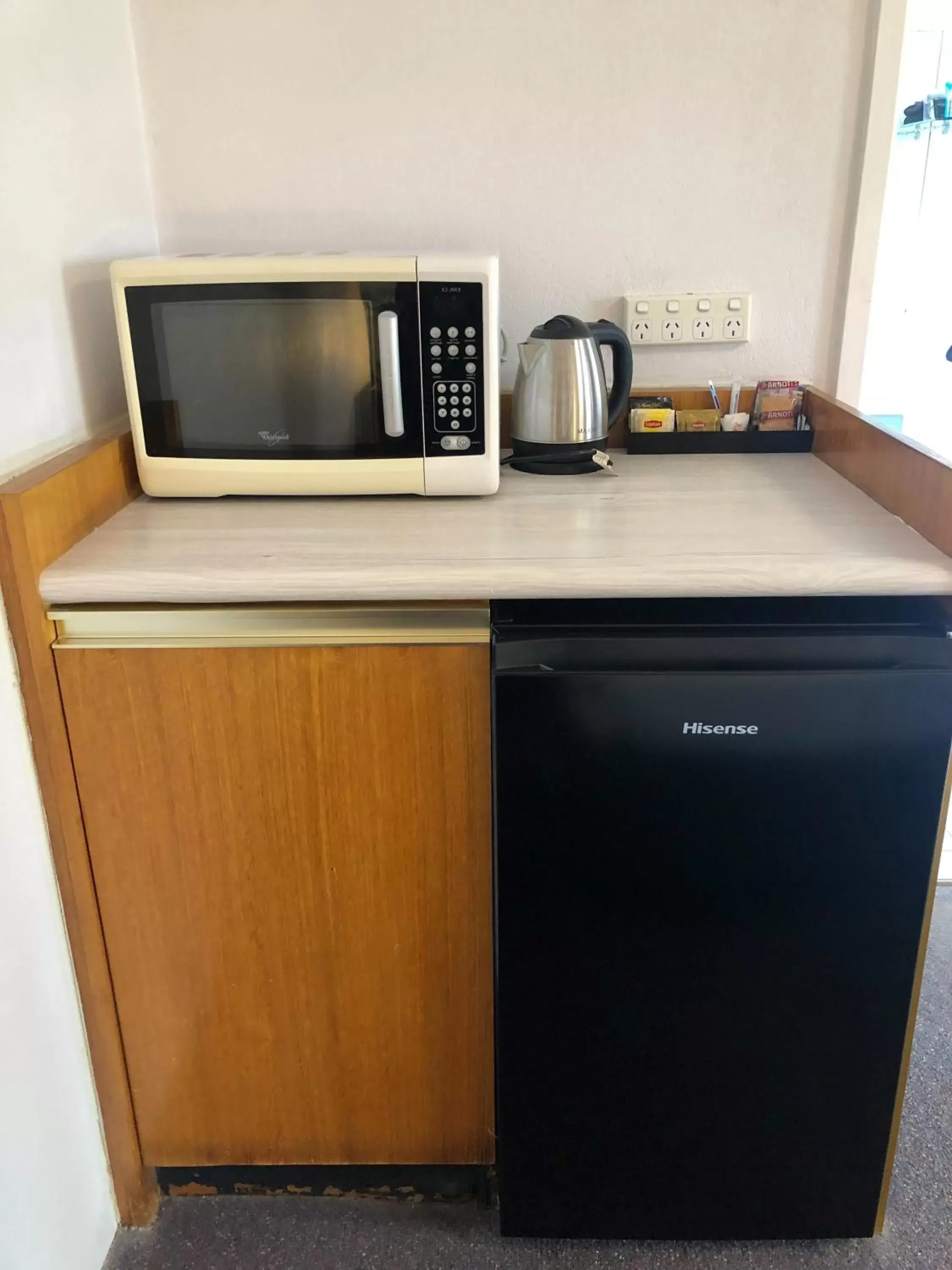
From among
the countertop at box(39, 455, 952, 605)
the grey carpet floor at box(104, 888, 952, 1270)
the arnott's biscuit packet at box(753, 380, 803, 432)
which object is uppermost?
the arnott's biscuit packet at box(753, 380, 803, 432)

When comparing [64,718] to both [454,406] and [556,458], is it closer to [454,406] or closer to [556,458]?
[454,406]

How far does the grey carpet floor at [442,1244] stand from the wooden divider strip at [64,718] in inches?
2.9

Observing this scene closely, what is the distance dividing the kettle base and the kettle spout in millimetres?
107

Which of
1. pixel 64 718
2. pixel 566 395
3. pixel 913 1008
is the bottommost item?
pixel 913 1008

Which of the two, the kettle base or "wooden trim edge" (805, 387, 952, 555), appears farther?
the kettle base

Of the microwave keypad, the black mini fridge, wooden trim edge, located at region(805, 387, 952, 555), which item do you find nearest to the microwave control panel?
the microwave keypad

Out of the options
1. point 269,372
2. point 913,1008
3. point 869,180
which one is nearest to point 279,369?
point 269,372

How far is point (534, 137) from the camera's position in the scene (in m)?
1.49

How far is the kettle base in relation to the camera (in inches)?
56.7

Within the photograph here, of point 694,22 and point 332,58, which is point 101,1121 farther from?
point 694,22

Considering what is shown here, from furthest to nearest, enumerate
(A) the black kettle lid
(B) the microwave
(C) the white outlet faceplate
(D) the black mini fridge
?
(C) the white outlet faceplate
(A) the black kettle lid
(B) the microwave
(D) the black mini fridge

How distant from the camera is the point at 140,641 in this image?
107cm

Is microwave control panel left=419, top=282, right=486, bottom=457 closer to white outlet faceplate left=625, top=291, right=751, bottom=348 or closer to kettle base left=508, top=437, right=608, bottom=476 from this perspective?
kettle base left=508, top=437, right=608, bottom=476

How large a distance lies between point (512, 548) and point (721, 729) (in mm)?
313
